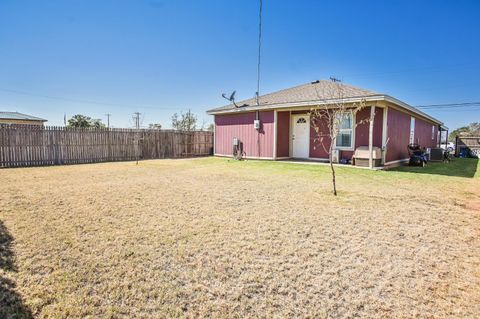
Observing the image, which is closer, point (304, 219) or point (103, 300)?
point (103, 300)

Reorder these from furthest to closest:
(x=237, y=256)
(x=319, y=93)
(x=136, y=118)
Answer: (x=136, y=118) < (x=319, y=93) < (x=237, y=256)

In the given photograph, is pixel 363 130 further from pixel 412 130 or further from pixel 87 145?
pixel 87 145

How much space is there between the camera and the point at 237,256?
101 inches

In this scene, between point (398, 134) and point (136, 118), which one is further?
point (136, 118)

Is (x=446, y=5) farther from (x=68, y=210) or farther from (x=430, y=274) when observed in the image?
(x=68, y=210)

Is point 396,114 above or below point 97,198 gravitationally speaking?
above

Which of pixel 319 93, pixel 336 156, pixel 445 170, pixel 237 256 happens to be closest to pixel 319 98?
pixel 319 93

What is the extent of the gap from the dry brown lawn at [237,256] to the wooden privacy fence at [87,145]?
6.40m

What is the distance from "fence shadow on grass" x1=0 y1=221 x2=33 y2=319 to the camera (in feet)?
5.54

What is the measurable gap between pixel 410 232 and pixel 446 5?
11.8 metres

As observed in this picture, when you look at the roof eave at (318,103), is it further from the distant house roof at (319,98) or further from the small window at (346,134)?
the small window at (346,134)

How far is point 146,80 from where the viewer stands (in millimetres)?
21688

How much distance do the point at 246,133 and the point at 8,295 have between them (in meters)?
11.7

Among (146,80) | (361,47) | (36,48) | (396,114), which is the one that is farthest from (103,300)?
(146,80)
